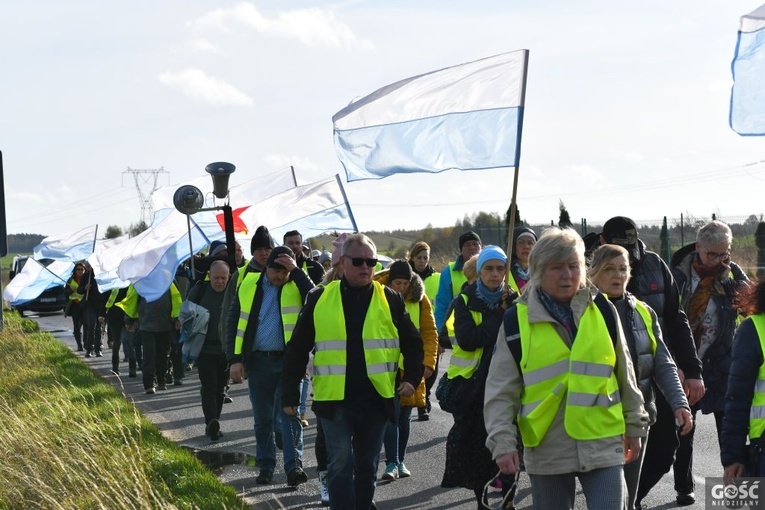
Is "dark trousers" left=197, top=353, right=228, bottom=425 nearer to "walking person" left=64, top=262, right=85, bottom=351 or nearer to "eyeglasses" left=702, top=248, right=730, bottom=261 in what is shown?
"eyeglasses" left=702, top=248, right=730, bottom=261

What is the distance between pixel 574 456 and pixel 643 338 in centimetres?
129

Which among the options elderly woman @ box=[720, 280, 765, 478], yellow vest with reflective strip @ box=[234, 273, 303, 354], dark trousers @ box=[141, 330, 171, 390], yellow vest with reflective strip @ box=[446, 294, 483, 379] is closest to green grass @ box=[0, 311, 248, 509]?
yellow vest with reflective strip @ box=[234, 273, 303, 354]

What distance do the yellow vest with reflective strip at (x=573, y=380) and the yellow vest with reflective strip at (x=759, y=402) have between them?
634 mm

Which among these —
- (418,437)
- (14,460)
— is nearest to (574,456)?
(14,460)

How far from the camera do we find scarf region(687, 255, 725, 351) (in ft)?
27.1

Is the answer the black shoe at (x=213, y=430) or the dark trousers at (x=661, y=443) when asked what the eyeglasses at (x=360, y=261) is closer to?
the dark trousers at (x=661, y=443)

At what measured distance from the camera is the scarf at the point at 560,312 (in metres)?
5.04

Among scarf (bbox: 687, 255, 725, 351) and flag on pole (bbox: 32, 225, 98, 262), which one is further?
flag on pole (bbox: 32, 225, 98, 262)

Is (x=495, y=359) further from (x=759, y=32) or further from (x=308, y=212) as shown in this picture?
(x=308, y=212)

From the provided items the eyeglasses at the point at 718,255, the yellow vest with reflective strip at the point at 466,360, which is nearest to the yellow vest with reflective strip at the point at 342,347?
the yellow vest with reflective strip at the point at 466,360

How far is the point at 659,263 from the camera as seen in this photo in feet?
23.8

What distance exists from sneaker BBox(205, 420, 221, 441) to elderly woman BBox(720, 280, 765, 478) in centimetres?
703

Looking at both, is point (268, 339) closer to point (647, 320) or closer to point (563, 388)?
point (647, 320)

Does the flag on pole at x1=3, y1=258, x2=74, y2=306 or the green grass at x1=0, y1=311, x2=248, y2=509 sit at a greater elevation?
the flag on pole at x1=3, y1=258, x2=74, y2=306
